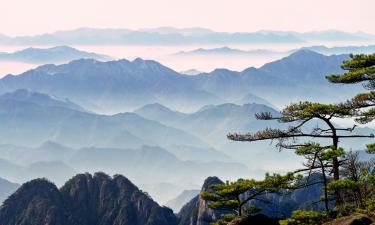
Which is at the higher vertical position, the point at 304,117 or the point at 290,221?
the point at 304,117

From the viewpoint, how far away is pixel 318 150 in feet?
150

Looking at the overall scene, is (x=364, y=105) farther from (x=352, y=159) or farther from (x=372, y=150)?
(x=352, y=159)

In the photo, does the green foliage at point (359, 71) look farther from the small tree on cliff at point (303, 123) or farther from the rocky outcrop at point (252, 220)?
the rocky outcrop at point (252, 220)

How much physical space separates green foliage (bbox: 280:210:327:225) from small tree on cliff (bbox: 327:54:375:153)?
621 centimetres

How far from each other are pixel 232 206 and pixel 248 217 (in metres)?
13.6

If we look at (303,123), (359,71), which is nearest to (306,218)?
(303,123)

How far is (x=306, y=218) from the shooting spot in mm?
45500

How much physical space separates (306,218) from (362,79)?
11.4 meters

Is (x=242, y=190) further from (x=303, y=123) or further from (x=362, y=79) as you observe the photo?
(x=362, y=79)

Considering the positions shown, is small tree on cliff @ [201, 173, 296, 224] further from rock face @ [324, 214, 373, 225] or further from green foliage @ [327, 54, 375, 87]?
rock face @ [324, 214, 373, 225]

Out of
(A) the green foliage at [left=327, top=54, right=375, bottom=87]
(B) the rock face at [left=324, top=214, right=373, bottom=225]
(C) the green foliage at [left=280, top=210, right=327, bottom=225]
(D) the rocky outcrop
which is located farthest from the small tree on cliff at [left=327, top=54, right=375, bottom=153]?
(D) the rocky outcrop

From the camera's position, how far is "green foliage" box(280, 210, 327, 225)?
44812mm

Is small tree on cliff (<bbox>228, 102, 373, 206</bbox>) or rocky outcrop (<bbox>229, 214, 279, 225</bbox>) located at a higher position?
small tree on cliff (<bbox>228, 102, 373, 206</bbox>)

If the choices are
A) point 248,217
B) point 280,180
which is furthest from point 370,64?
point 248,217
